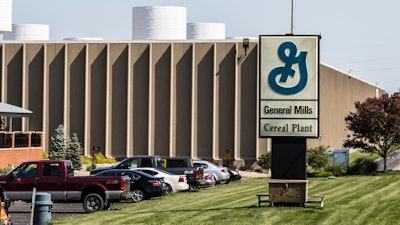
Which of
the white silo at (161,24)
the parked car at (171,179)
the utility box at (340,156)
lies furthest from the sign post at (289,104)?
the white silo at (161,24)

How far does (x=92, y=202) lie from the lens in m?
36.2

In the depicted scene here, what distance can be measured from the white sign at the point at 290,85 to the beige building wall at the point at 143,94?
45.5m

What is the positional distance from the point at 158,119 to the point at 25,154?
15.0 m

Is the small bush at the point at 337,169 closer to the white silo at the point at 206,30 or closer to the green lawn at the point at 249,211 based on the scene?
the green lawn at the point at 249,211

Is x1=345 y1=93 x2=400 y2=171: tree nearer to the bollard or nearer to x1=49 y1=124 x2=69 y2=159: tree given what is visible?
x1=49 y1=124 x2=69 y2=159: tree

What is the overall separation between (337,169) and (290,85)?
34.5 metres

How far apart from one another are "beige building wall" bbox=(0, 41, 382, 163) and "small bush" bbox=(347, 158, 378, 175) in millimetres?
11056

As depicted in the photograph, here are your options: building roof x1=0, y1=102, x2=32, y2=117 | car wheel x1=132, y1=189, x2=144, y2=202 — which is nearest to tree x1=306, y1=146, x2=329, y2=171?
building roof x1=0, y1=102, x2=32, y2=117

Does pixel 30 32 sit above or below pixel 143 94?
above

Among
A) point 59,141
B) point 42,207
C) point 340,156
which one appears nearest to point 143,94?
point 59,141

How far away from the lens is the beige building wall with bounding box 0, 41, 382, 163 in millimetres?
78688

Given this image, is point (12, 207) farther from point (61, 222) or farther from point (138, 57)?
point (138, 57)

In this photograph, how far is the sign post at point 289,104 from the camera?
105 ft

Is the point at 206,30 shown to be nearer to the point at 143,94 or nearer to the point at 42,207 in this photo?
the point at 143,94
